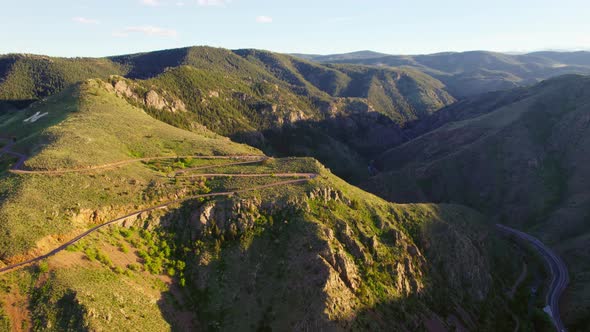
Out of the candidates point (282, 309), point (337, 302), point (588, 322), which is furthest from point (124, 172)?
point (588, 322)

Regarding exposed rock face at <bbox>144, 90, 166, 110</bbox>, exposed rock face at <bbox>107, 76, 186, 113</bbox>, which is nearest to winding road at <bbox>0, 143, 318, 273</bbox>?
exposed rock face at <bbox>107, 76, 186, 113</bbox>

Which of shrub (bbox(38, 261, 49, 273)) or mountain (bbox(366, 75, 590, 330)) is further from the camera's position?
mountain (bbox(366, 75, 590, 330))

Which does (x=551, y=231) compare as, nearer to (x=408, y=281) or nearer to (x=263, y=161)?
(x=408, y=281)

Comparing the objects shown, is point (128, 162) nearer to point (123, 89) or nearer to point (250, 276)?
point (250, 276)

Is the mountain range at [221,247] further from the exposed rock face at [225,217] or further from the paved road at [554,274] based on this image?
the paved road at [554,274]

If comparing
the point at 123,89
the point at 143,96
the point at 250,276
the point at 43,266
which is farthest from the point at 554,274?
the point at 123,89

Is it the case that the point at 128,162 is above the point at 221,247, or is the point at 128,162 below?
above

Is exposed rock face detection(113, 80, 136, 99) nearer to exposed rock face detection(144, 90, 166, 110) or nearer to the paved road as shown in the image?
exposed rock face detection(144, 90, 166, 110)
